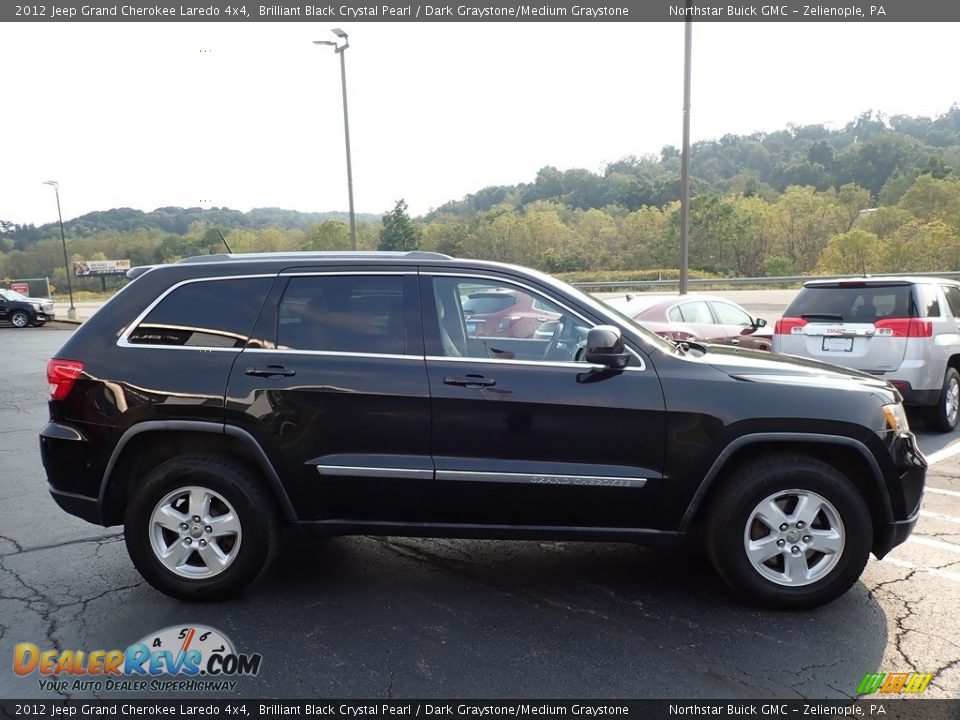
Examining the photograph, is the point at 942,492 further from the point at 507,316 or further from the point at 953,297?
the point at 507,316

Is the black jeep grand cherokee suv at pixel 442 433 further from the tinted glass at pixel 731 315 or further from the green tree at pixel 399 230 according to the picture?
the green tree at pixel 399 230

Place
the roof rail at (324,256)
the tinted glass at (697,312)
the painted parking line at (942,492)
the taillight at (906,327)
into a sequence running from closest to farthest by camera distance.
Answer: the roof rail at (324,256), the painted parking line at (942,492), the taillight at (906,327), the tinted glass at (697,312)

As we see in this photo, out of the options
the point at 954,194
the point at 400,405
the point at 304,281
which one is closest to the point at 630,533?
the point at 400,405

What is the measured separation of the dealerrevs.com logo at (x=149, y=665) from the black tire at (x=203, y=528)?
0.35 m

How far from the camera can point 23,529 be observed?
504 centimetres

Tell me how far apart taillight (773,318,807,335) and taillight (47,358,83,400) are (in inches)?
270

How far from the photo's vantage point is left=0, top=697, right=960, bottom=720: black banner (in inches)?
109

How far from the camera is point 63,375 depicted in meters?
3.84

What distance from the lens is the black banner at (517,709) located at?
278 centimetres

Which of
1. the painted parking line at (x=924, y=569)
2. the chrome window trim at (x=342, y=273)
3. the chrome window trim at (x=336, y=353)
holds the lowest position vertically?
the painted parking line at (x=924, y=569)

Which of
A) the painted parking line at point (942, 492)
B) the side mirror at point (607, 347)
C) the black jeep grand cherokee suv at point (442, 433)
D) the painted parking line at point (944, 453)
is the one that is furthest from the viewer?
the painted parking line at point (944, 453)

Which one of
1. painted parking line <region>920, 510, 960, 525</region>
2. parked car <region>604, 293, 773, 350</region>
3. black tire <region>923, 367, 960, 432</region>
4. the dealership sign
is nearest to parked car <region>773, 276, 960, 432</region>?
black tire <region>923, 367, 960, 432</region>

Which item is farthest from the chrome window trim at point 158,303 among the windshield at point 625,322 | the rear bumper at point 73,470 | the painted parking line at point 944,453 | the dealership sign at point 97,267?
the dealership sign at point 97,267

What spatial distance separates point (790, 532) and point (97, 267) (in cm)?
8103
